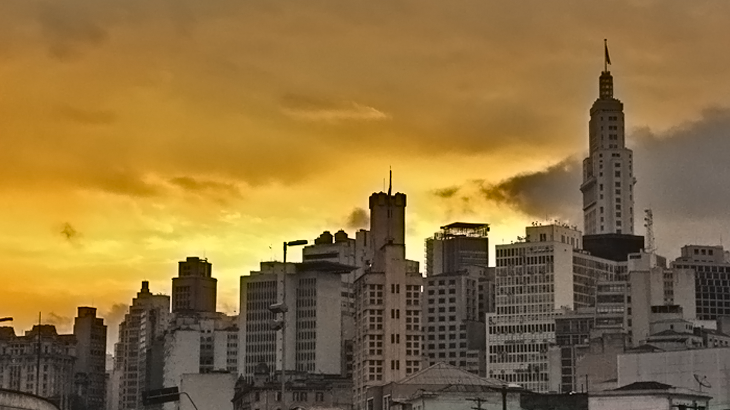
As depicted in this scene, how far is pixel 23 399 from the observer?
12825cm

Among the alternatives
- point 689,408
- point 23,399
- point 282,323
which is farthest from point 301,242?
point 689,408

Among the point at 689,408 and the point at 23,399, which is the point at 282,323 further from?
the point at 689,408

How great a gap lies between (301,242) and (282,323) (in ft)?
48.2

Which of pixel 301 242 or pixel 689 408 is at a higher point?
pixel 301 242

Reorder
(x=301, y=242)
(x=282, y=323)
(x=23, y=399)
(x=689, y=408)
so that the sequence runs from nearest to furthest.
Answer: (x=23, y=399)
(x=301, y=242)
(x=282, y=323)
(x=689, y=408)

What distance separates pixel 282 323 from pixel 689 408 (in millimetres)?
59538

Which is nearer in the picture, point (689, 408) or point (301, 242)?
point (301, 242)

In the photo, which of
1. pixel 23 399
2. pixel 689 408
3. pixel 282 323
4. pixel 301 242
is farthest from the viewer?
pixel 689 408

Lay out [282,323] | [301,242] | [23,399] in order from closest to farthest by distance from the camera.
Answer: [23,399] → [301,242] → [282,323]

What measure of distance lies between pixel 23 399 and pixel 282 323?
125 feet

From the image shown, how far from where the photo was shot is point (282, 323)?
16175 centimetres

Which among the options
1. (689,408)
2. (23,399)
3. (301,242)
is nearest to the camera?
(23,399)

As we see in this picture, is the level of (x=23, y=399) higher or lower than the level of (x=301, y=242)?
lower

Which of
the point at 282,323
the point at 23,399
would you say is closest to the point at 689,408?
the point at 282,323
